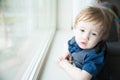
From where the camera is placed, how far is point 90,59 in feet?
2.73

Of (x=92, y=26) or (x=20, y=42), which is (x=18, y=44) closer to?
(x=20, y=42)

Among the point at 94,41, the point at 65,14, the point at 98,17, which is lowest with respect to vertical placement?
the point at 65,14

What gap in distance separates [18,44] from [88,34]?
0.45 m

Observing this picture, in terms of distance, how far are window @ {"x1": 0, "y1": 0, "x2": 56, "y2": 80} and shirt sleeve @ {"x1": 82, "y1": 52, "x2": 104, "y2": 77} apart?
308 mm

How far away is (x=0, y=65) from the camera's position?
2.57ft

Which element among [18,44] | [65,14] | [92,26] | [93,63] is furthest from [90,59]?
→ [65,14]

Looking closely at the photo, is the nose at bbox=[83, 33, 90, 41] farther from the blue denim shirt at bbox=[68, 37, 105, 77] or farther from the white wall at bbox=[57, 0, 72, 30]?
the white wall at bbox=[57, 0, 72, 30]

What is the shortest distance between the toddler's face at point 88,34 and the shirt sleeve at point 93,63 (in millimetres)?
45

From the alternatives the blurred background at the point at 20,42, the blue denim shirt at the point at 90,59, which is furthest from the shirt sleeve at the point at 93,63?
the blurred background at the point at 20,42

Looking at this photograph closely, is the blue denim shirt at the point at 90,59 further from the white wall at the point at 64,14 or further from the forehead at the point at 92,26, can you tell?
the white wall at the point at 64,14

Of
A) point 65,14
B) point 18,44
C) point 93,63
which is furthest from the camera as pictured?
point 65,14

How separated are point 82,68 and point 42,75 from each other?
0.31 m

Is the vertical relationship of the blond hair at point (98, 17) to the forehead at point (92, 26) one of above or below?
above

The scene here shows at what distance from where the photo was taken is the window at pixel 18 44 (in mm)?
842
